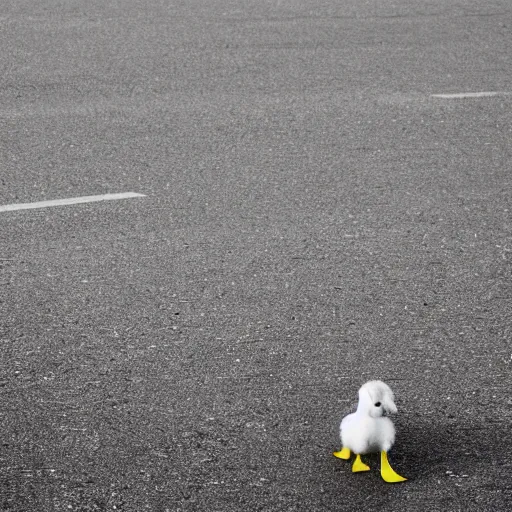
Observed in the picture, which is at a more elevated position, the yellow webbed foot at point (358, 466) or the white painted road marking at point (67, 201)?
the white painted road marking at point (67, 201)

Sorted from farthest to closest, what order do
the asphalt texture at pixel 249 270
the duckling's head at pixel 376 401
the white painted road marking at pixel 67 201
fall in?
1. the white painted road marking at pixel 67 201
2. the asphalt texture at pixel 249 270
3. the duckling's head at pixel 376 401

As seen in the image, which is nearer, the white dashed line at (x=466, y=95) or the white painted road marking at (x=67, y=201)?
the white painted road marking at (x=67, y=201)

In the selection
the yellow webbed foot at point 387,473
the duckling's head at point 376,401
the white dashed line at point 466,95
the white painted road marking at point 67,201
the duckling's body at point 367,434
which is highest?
the white dashed line at point 466,95

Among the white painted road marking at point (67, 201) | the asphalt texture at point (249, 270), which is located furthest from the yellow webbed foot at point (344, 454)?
the white painted road marking at point (67, 201)

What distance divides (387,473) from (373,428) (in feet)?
0.62

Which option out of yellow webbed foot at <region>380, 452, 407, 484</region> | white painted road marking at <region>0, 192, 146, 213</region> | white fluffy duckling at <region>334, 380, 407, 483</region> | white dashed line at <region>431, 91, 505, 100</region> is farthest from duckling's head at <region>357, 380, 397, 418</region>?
white dashed line at <region>431, 91, 505, 100</region>

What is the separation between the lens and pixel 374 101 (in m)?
7.76

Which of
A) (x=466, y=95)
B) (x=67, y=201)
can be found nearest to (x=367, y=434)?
(x=67, y=201)

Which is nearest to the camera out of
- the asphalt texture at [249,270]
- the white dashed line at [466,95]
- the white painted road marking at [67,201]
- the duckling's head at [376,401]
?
the duckling's head at [376,401]

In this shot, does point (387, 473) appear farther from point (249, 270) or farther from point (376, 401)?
point (249, 270)

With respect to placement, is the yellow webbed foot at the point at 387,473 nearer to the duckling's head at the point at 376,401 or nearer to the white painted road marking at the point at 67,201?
the duckling's head at the point at 376,401

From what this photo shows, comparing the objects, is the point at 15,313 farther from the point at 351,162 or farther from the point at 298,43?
the point at 298,43

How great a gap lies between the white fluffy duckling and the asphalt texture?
62 millimetres

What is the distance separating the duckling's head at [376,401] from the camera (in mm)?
3492
